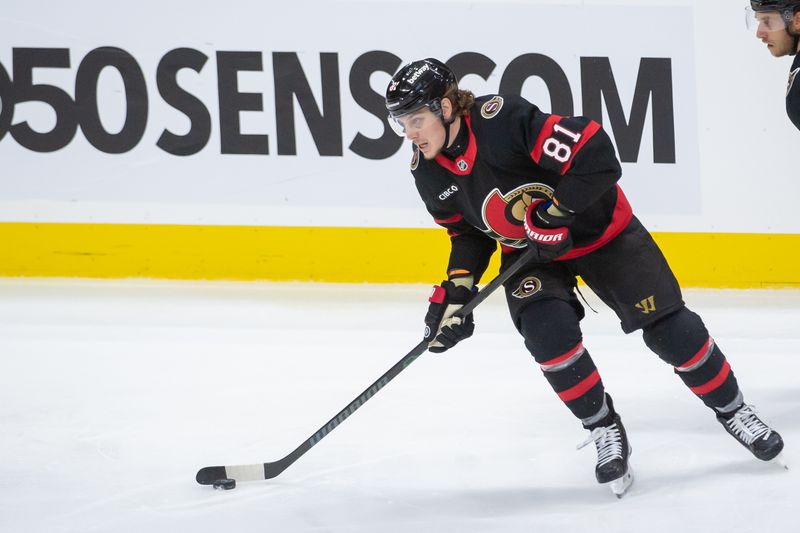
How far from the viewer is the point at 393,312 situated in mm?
3846

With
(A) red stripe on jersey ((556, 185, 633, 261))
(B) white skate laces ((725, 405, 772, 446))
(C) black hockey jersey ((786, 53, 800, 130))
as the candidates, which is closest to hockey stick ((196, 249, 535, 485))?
(A) red stripe on jersey ((556, 185, 633, 261))

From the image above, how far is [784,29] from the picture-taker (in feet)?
7.59

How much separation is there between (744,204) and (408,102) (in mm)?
2459

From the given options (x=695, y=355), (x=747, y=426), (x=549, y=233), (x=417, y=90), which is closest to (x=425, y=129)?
(x=417, y=90)

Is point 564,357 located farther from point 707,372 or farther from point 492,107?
point 492,107

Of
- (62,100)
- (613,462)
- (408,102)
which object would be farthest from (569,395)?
(62,100)

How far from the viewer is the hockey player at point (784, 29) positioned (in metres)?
2.28

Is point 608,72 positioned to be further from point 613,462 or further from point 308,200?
point 613,462

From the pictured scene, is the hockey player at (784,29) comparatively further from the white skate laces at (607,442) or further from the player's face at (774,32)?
the white skate laces at (607,442)

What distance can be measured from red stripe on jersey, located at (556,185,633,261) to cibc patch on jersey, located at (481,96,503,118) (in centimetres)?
35

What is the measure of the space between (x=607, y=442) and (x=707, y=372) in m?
0.27

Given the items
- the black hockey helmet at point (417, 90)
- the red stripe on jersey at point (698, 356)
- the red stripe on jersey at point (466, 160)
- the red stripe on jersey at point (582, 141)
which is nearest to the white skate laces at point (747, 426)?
the red stripe on jersey at point (698, 356)

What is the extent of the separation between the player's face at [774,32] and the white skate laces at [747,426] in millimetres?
856

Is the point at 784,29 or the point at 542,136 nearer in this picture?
the point at 542,136
